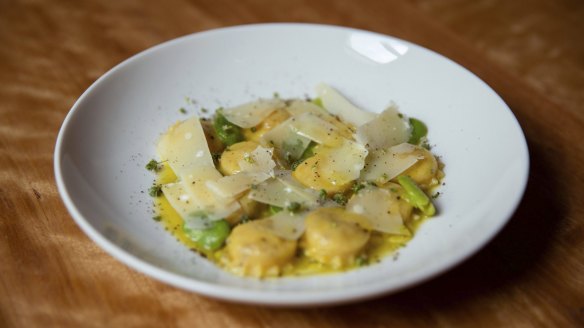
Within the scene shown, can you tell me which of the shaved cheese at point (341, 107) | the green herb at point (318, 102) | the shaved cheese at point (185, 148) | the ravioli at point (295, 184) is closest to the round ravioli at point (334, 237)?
the ravioli at point (295, 184)

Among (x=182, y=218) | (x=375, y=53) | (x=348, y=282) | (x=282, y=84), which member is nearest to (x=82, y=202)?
(x=182, y=218)

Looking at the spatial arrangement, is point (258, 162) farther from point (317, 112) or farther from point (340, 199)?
point (317, 112)

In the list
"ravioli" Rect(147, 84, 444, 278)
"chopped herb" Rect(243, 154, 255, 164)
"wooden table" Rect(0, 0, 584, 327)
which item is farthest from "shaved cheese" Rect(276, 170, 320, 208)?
"wooden table" Rect(0, 0, 584, 327)

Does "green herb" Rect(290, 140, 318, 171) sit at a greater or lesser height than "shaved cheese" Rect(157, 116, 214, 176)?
lesser

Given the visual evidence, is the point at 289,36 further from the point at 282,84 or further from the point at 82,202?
the point at 82,202

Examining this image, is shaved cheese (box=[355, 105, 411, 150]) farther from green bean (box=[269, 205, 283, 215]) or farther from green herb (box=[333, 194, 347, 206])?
green bean (box=[269, 205, 283, 215])

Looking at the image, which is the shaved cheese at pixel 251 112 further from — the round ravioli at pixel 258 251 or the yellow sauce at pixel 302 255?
the round ravioli at pixel 258 251
